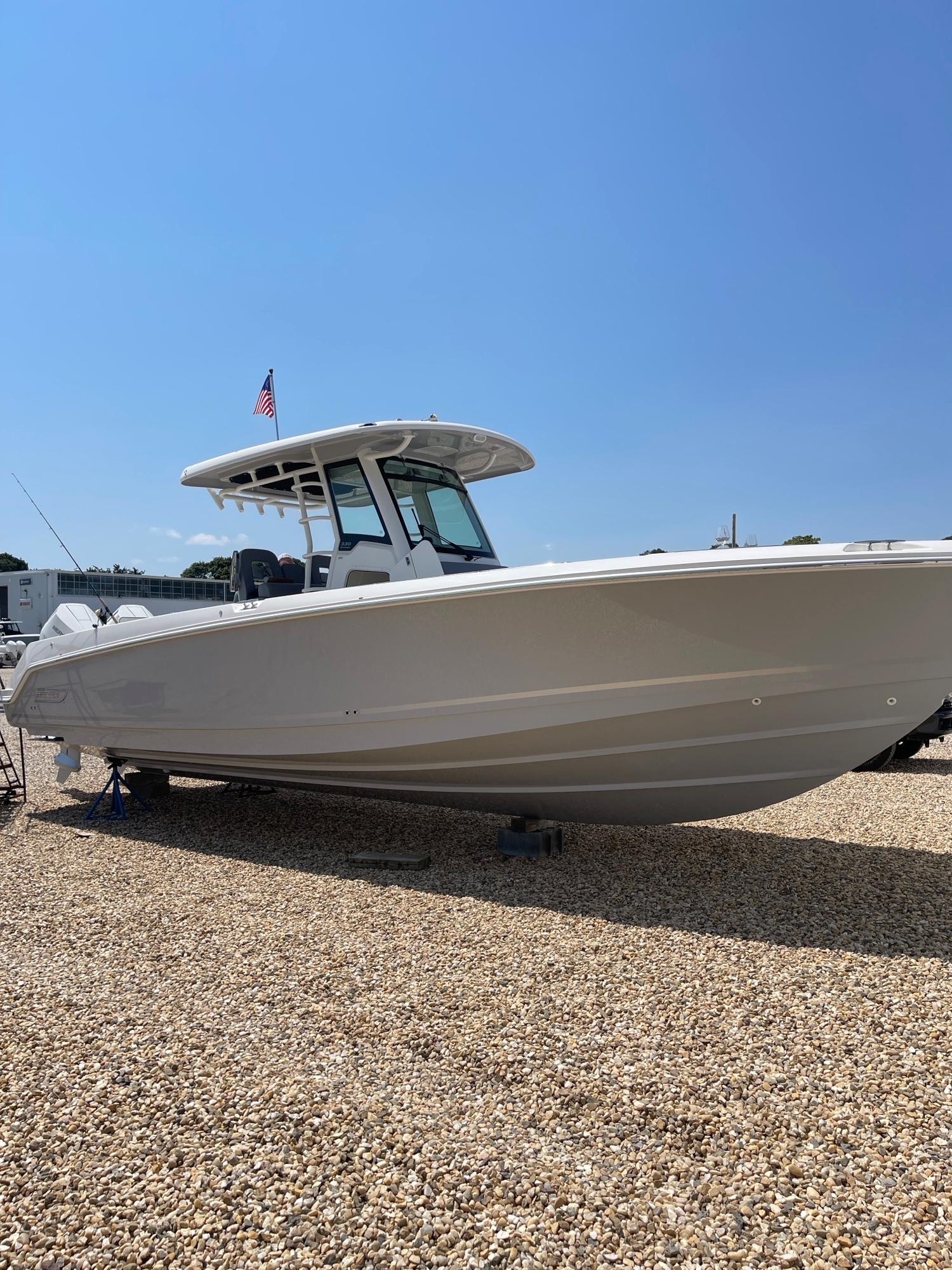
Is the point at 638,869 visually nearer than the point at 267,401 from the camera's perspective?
Yes

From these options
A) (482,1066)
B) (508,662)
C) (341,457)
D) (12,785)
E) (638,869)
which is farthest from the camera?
(12,785)

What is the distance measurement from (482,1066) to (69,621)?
19.1 ft

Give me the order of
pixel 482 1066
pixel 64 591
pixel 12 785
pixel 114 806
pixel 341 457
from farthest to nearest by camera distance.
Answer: pixel 64 591, pixel 12 785, pixel 114 806, pixel 341 457, pixel 482 1066

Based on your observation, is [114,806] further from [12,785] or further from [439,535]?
[439,535]

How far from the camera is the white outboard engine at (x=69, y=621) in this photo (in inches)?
265

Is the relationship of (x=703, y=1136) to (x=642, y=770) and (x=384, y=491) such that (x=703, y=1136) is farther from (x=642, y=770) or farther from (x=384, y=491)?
(x=384, y=491)

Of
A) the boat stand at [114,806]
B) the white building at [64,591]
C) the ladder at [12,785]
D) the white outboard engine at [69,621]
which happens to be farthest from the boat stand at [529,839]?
the white building at [64,591]

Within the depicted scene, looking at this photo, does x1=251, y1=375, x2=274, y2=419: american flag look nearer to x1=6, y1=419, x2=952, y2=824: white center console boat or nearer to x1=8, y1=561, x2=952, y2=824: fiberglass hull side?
x1=6, y1=419, x2=952, y2=824: white center console boat

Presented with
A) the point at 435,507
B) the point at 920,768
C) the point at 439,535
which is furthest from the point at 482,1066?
the point at 920,768

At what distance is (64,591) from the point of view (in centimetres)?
3597

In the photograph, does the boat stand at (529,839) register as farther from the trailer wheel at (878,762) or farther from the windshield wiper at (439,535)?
the trailer wheel at (878,762)

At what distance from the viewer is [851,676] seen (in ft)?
12.4

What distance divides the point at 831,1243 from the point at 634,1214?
1.38ft

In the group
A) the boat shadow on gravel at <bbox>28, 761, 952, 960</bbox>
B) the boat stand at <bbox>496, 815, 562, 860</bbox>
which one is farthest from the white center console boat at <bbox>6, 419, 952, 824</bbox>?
the boat shadow on gravel at <bbox>28, 761, 952, 960</bbox>
